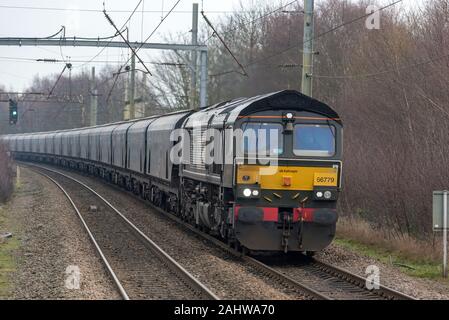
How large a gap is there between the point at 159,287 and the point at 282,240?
328cm

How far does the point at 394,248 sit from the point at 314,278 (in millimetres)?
3541

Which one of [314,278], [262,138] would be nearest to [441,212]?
[314,278]

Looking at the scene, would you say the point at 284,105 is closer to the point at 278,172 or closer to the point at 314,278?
the point at 278,172

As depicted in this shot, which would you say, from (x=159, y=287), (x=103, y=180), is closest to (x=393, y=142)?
(x=159, y=287)

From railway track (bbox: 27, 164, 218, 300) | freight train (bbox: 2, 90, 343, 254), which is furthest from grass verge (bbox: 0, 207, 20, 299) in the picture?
freight train (bbox: 2, 90, 343, 254)

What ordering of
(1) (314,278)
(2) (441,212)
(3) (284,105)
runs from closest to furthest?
(1) (314,278) → (2) (441,212) → (3) (284,105)

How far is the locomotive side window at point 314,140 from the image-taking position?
14.3 m

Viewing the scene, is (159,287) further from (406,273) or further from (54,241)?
(54,241)

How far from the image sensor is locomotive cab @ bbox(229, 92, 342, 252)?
14.1m

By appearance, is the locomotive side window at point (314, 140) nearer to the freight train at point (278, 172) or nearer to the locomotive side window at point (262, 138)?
the freight train at point (278, 172)

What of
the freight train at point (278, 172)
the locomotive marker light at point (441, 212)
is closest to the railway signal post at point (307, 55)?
the freight train at point (278, 172)

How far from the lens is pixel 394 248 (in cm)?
1566

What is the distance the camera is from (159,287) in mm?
11789

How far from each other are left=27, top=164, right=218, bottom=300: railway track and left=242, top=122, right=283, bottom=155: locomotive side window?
2.65 m
